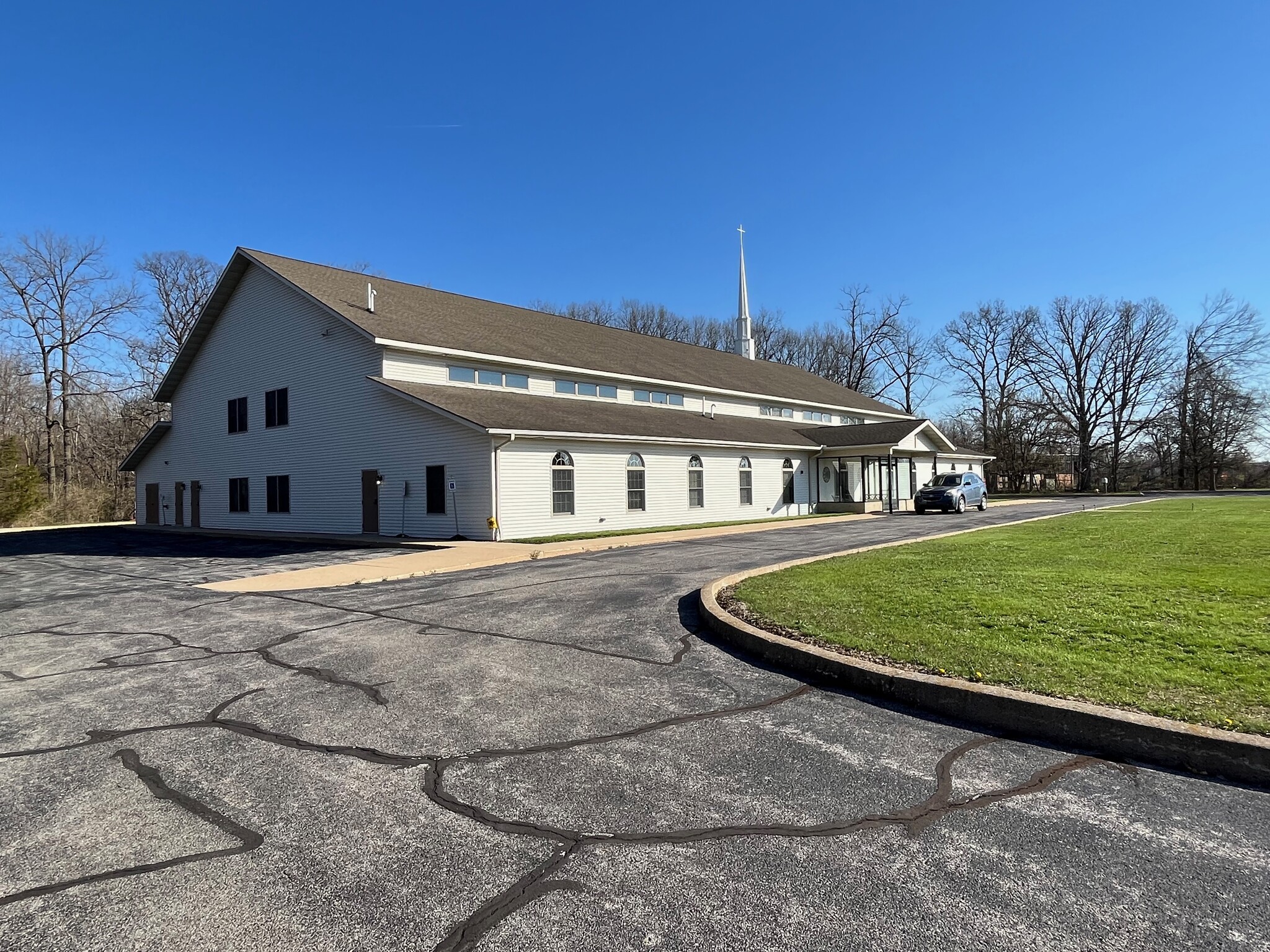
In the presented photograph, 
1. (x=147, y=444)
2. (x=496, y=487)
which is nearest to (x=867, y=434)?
(x=496, y=487)

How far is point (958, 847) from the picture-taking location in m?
3.10

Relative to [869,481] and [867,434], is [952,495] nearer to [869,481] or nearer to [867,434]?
[867,434]

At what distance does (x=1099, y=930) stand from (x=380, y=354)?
21787 millimetres

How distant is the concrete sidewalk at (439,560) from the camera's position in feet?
40.5

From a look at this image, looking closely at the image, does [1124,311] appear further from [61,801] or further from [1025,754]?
[61,801]

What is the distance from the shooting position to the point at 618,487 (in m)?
22.5

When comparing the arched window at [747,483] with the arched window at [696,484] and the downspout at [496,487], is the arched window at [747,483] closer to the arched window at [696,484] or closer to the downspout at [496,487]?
the arched window at [696,484]

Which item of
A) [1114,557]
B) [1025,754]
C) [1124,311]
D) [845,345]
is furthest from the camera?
[845,345]

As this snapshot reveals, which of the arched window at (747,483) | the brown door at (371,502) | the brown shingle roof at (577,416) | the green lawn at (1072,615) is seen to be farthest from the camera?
the arched window at (747,483)

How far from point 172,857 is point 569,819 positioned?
1.79 m

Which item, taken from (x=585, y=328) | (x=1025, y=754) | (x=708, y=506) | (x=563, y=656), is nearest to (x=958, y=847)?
(x=1025, y=754)

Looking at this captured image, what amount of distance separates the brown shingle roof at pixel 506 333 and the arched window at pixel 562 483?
16.2ft

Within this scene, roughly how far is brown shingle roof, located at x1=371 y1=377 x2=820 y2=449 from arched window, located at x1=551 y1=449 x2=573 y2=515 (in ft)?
3.25

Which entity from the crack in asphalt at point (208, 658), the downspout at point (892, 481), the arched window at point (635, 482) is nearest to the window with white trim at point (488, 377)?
the arched window at point (635, 482)
